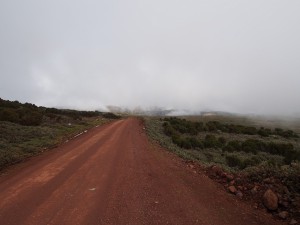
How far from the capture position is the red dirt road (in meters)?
7.07

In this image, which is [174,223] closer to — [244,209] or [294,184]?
A: [244,209]

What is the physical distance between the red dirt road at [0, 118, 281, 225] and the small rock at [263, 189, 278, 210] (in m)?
0.39

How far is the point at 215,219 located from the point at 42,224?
14.6 feet

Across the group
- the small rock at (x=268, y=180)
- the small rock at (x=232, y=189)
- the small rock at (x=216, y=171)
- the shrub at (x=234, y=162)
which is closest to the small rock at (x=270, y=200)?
the small rock at (x=268, y=180)

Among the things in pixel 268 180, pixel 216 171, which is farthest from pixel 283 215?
pixel 216 171

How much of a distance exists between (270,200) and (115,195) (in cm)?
481

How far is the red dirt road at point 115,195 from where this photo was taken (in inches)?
278

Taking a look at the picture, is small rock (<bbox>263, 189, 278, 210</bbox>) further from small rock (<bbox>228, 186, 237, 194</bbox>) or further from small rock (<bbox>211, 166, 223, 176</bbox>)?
small rock (<bbox>211, 166, 223, 176</bbox>)

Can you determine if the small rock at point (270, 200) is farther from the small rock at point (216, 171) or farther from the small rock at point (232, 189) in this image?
the small rock at point (216, 171)

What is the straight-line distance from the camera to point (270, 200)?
26.0 ft

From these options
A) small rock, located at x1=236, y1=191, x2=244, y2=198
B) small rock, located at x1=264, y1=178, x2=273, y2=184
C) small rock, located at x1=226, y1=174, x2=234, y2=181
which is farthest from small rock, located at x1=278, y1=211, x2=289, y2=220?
small rock, located at x1=226, y1=174, x2=234, y2=181

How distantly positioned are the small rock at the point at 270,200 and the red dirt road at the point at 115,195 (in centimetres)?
39

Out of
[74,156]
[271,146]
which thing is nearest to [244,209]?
[74,156]

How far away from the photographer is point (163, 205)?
785cm
